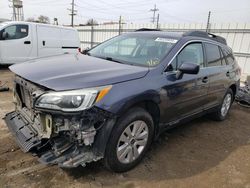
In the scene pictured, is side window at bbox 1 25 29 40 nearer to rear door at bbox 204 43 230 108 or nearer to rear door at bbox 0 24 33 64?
rear door at bbox 0 24 33 64

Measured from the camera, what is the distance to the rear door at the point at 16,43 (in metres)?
8.59

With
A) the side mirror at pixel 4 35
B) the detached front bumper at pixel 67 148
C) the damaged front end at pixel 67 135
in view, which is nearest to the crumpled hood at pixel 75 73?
the damaged front end at pixel 67 135

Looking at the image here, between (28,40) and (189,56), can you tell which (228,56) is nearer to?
(189,56)

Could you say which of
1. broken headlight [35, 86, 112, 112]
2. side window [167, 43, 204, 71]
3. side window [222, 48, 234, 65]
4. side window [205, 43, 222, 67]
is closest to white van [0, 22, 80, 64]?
side window [222, 48, 234, 65]

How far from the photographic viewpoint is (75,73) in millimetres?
2506

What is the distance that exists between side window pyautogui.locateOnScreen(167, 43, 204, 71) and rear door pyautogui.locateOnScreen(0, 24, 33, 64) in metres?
7.37

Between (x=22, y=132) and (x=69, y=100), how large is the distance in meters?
0.89

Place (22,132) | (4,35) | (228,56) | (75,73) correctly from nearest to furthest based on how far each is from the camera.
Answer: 1. (75,73)
2. (22,132)
3. (228,56)
4. (4,35)

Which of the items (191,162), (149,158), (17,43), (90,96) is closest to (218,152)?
(191,162)

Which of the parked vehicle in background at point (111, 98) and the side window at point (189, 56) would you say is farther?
the side window at point (189, 56)

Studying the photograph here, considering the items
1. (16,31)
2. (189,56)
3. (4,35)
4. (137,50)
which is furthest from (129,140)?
(16,31)

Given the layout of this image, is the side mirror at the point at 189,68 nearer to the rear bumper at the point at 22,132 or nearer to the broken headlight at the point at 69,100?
the broken headlight at the point at 69,100

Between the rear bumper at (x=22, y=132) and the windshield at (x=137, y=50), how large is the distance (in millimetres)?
1407

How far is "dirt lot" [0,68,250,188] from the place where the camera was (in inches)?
102
